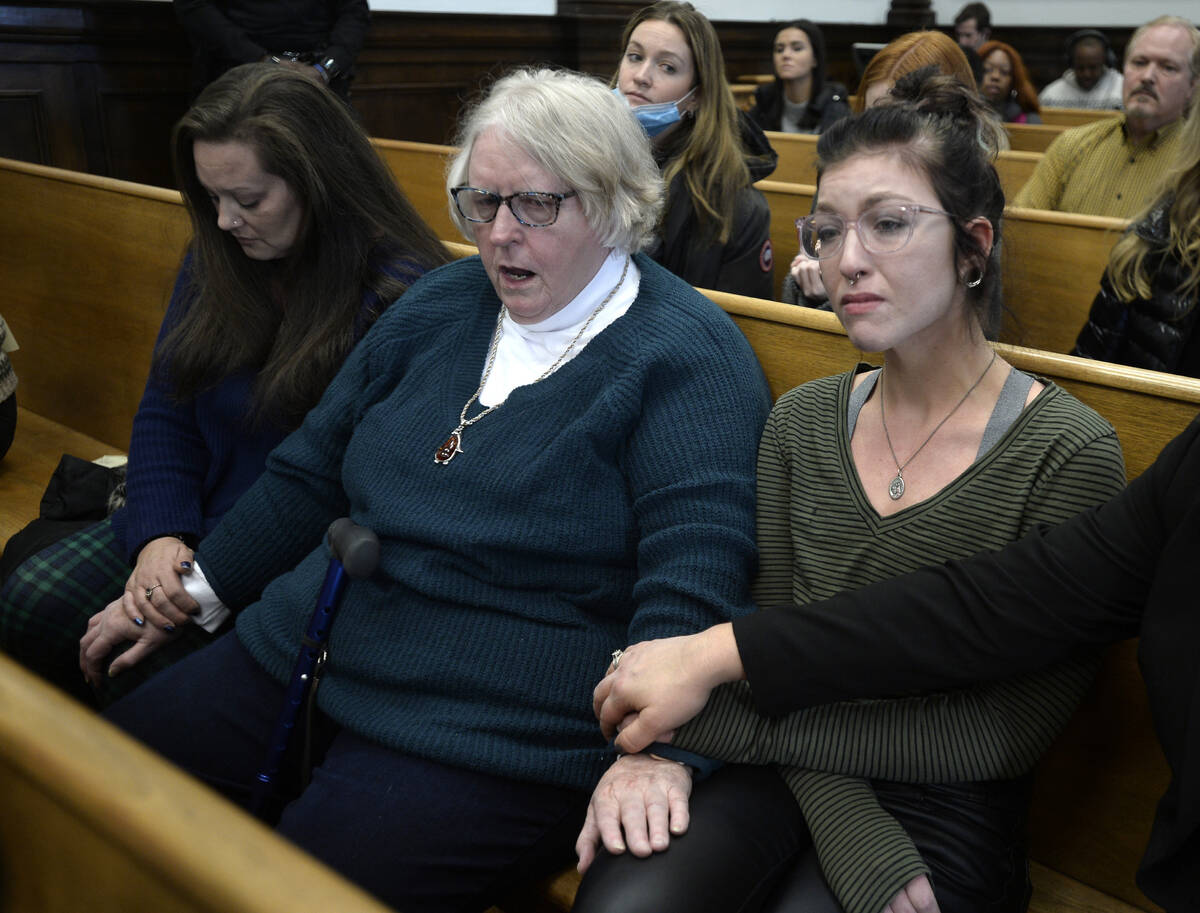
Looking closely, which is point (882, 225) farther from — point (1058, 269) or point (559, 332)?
point (1058, 269)

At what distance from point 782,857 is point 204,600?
1.00 metres

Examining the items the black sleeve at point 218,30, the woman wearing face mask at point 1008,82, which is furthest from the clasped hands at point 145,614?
the woman wearing face mask at point 1008,82

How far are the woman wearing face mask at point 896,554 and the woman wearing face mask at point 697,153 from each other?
1223 millimetres

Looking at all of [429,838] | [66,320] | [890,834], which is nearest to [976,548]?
[890,834]

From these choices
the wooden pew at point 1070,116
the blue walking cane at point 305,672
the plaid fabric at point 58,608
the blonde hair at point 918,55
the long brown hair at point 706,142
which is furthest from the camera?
the wooden pew at point 1070,116

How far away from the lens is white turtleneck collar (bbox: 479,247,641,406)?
153 cm

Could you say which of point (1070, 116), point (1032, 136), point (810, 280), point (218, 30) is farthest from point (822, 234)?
point (1070, 116)

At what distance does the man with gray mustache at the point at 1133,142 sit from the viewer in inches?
135

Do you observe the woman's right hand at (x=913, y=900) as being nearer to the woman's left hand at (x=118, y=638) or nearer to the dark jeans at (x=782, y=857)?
the dark jeans at (x=782, y=857)

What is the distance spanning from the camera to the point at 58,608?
1827mm

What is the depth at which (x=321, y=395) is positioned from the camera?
1.81 metres

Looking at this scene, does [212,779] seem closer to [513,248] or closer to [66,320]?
[513,248]

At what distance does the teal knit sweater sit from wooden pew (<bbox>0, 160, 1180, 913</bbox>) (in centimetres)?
21

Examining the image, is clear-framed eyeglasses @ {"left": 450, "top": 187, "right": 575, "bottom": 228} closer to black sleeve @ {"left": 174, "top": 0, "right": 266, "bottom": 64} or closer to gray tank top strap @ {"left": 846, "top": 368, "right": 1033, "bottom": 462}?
gray tank top strap @ {"left": 846, "top": 368, "right": 1033, "bottom": 462}
